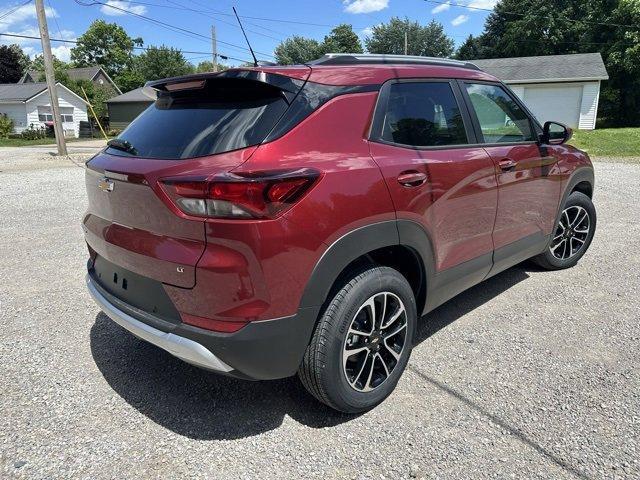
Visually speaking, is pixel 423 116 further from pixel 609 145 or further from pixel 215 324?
pixel 609 145

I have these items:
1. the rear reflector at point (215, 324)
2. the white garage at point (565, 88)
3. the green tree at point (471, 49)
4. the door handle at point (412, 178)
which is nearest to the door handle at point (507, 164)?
the door handle at point (412, 178)

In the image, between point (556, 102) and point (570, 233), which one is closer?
point (570, 233)

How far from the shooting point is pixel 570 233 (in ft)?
15.8

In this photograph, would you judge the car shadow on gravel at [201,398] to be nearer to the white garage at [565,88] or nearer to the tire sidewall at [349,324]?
the tire sidewall at [349,324]

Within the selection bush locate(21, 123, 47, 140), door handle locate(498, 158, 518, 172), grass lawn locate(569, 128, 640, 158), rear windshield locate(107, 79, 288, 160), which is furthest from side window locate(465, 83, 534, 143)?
bush locate(21, 123, 47, 140)

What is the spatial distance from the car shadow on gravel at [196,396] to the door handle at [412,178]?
130cm

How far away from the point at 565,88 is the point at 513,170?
30.4 metres

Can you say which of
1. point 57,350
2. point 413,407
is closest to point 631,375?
point 413,407

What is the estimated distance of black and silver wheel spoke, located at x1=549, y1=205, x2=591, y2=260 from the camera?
4734 mm

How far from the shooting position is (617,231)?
6.44 meters

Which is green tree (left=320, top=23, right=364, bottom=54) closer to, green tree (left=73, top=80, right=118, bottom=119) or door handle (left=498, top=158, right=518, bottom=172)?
green tree (left=73, top=80, right=118, bottom=119)

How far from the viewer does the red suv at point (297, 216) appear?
7.09ft

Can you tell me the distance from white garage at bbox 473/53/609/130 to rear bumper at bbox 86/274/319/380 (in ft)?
98.5

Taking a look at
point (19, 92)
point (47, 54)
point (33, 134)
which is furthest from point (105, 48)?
point (47, 54)
